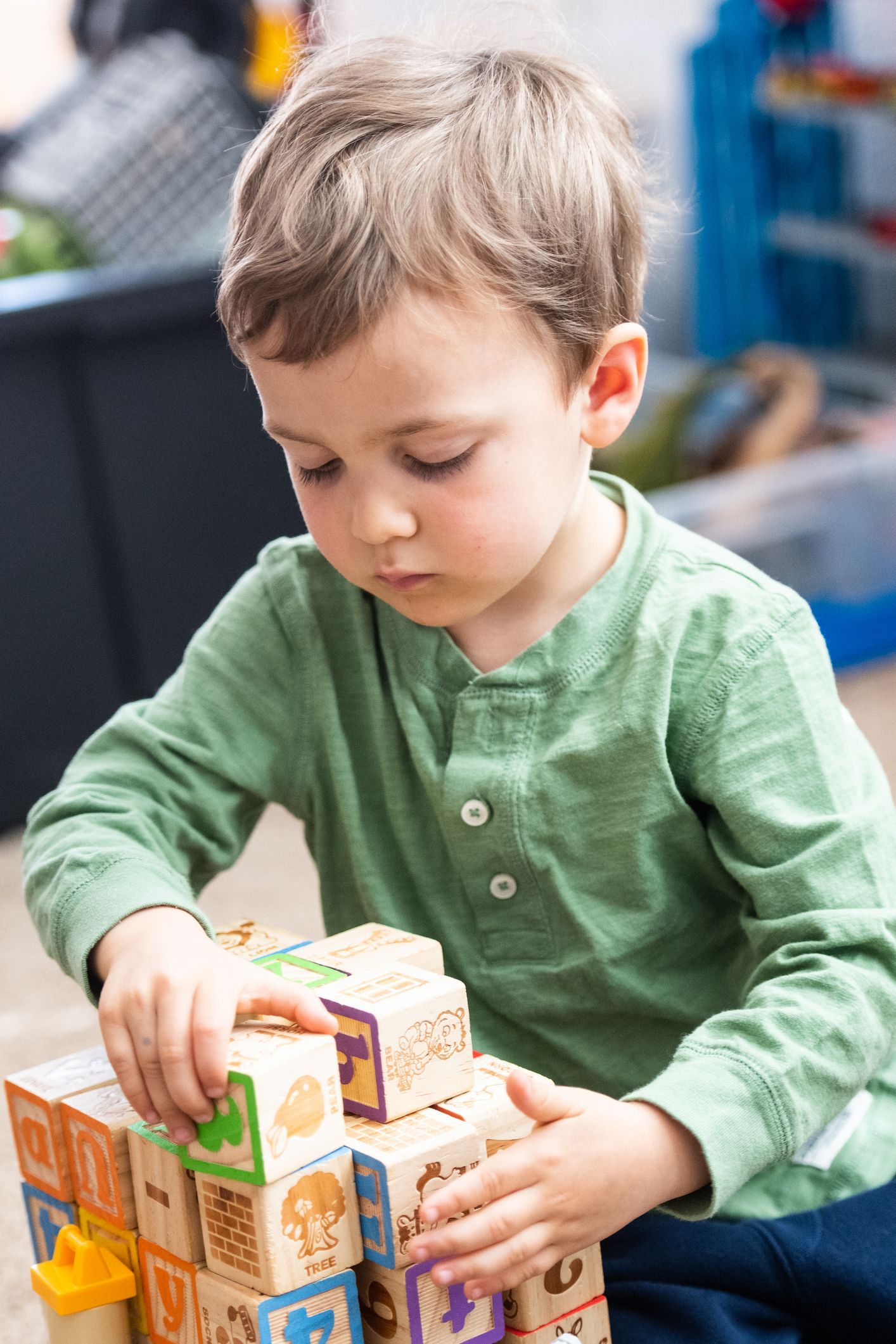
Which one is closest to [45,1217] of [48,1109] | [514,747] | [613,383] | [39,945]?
[48,1109]

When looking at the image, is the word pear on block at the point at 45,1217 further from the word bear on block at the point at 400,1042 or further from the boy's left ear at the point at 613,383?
the boy's left ear at the point at 613,383

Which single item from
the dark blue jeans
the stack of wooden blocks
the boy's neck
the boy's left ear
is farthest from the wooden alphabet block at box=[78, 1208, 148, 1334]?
the boy's left ear

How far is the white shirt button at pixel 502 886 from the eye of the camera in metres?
0.77

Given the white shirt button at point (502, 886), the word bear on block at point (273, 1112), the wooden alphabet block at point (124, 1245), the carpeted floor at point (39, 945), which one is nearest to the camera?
the word bear on block at point (273, 1112)

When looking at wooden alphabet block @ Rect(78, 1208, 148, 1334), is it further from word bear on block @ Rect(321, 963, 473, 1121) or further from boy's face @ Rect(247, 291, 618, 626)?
boy's face @ Rect(247, 291, 618, 626)

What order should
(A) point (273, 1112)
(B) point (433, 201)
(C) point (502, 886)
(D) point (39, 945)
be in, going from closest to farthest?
(A) point (273, 1112) < (B) point (433, 201) < (C) point (502, 886) < (D) point (39, 945)

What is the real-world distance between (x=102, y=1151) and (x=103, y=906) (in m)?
0.11

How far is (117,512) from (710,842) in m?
1.11

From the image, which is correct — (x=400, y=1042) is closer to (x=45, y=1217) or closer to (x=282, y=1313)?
(x=282, y=1313)

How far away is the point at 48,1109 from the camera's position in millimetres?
687

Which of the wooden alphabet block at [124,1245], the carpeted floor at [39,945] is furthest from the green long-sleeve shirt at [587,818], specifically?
the carpeted floor at [39,945]

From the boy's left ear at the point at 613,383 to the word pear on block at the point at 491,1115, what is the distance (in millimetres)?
311

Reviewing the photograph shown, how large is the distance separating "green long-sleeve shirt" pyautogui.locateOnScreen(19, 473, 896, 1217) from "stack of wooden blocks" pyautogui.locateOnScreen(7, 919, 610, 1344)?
75mm

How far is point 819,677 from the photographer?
74 centimetres
